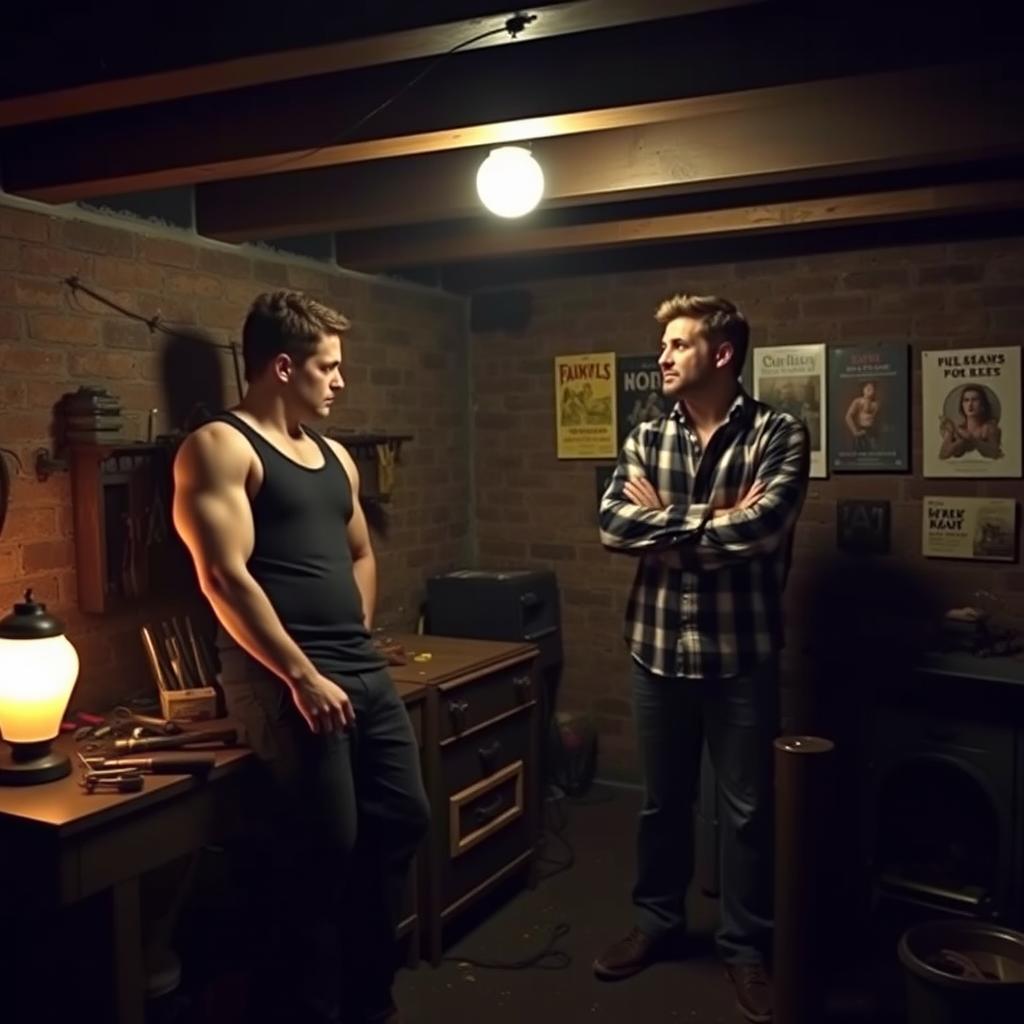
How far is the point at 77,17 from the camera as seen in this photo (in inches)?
79.0

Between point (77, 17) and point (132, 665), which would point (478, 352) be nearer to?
point (132, 665)

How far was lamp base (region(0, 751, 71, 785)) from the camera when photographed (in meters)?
2.22

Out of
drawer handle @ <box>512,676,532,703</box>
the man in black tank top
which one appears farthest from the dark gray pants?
drawer handle @ <box>512,676,532,703</box>

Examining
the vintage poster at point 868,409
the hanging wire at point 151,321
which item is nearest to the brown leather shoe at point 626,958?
the vintage poster at point 868,409

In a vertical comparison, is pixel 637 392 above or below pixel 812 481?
above

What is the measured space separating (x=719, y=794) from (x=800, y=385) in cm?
167

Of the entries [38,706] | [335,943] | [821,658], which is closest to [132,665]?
[38,706]

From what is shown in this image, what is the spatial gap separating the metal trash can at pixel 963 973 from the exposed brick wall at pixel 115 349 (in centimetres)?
205

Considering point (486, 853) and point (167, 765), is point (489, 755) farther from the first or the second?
point (167, 765)

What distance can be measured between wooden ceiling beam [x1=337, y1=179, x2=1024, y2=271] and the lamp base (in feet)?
6.82

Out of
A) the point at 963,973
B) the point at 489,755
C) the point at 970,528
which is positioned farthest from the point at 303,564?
the point at 970,528

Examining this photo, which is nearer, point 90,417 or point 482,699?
point 90,417

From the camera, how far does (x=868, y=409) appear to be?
12.6ft

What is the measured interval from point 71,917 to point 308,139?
172cm
